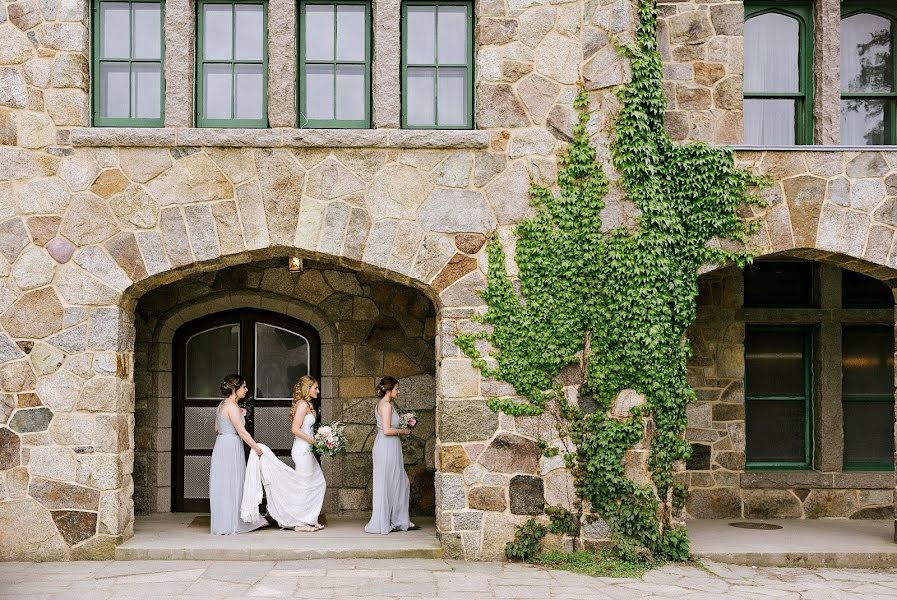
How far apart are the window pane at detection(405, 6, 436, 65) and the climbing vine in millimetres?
1478

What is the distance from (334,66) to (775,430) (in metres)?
6.27

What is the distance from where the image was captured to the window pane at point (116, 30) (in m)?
7.81

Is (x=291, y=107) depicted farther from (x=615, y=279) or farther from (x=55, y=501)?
(x=55, y=501)

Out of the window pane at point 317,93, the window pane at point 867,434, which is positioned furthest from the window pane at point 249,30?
the window pane at point 867,434

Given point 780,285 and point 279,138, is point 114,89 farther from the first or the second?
point 780,285

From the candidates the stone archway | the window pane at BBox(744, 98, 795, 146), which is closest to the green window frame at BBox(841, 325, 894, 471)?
the window pane at BBox(744, 98, 795, 146)

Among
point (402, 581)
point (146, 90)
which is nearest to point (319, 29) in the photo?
point (146, 90)

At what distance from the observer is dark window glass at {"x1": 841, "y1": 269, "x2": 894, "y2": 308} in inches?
380

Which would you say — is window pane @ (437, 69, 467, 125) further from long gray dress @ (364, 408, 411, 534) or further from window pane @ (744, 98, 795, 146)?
long gray dress @ (364, 408, 411, 534)

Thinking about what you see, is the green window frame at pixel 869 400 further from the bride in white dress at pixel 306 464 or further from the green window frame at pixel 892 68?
the bride in white dress at pixel 306 464

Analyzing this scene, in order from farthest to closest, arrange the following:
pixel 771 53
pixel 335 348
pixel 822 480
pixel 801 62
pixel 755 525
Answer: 1. pixel 335 348
2. pixel 822 480
3. pixel 755 525
4. pixel 771 53
5. pixel 801 62

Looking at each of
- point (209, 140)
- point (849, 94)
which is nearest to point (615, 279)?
point (849, 94)

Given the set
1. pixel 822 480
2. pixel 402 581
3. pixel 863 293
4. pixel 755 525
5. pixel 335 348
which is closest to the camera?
pixel 402 581

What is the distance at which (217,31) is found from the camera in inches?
310
